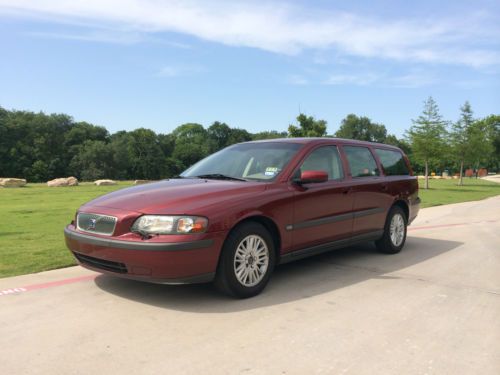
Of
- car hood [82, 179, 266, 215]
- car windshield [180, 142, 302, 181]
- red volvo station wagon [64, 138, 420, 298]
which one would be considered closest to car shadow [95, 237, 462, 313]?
red volvo station wagon [64, 138, 420, 298]

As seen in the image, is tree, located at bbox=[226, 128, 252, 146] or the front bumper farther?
tree, located at bbox=[226, 128, 252, 146]

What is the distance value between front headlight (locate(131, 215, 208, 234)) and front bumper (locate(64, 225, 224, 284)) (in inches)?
2.5

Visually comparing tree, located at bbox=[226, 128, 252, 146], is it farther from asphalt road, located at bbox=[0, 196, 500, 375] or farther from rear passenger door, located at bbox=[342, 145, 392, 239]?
asphalt road, located at bbox=[0, 196, 500, 375]

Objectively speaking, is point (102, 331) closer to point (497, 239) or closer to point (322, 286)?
point (322, 286)

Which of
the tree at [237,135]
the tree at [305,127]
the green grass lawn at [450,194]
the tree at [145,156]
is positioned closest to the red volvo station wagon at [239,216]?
the green grass lawn at [450,194]

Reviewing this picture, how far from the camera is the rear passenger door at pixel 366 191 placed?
6.04 m

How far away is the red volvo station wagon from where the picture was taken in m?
4.04

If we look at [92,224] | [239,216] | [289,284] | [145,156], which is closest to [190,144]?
[145,156]

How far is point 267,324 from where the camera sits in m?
3.81

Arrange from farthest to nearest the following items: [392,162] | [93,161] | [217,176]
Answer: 1. [93,161]
2. [392,162]
3. [217,176]

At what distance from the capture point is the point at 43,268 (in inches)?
223

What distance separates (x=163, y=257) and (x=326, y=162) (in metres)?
2.63

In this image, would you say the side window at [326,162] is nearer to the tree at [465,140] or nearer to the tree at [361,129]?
the tree at [465,140]

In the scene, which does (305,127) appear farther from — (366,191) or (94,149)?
(94,149)
